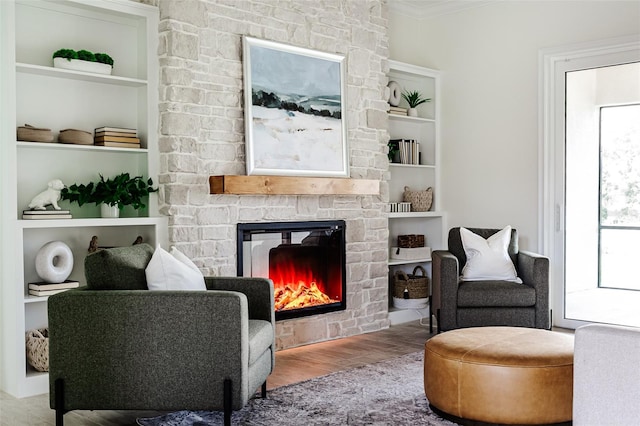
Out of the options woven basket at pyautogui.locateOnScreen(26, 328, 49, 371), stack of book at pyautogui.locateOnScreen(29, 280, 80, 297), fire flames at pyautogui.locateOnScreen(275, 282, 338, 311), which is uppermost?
stack of book at pyautogui.locateOnScreen(29, 280, 80, 297)

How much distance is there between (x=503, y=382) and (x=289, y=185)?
2.27 metres

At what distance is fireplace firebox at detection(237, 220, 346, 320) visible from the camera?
15.9 feet

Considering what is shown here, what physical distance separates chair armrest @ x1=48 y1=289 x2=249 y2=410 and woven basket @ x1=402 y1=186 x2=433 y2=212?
3547 mm

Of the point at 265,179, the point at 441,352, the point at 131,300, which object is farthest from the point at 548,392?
the point at 265,179

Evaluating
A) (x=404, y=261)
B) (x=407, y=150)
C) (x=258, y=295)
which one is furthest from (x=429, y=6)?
(x=258, y=295)

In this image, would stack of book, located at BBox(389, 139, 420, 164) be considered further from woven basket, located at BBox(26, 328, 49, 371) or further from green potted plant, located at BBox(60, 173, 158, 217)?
woven basket, located at BBox(26, 328, 49, 371)

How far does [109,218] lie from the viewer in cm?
423

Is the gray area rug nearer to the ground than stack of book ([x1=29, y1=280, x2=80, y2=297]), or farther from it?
nearer to the ground

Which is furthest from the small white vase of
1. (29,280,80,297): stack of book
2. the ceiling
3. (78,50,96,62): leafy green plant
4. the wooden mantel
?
the ceiling

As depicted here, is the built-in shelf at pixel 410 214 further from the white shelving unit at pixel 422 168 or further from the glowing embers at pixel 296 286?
the glowing embers at pixel 296 286

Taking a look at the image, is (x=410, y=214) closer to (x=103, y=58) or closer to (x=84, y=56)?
(x=103, y=58)

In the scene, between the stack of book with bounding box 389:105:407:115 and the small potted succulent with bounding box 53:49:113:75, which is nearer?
the small potted succulent with bounding box 53:49:113:75

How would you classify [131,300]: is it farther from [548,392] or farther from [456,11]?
[456,11]

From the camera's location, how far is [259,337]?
11.0ft
